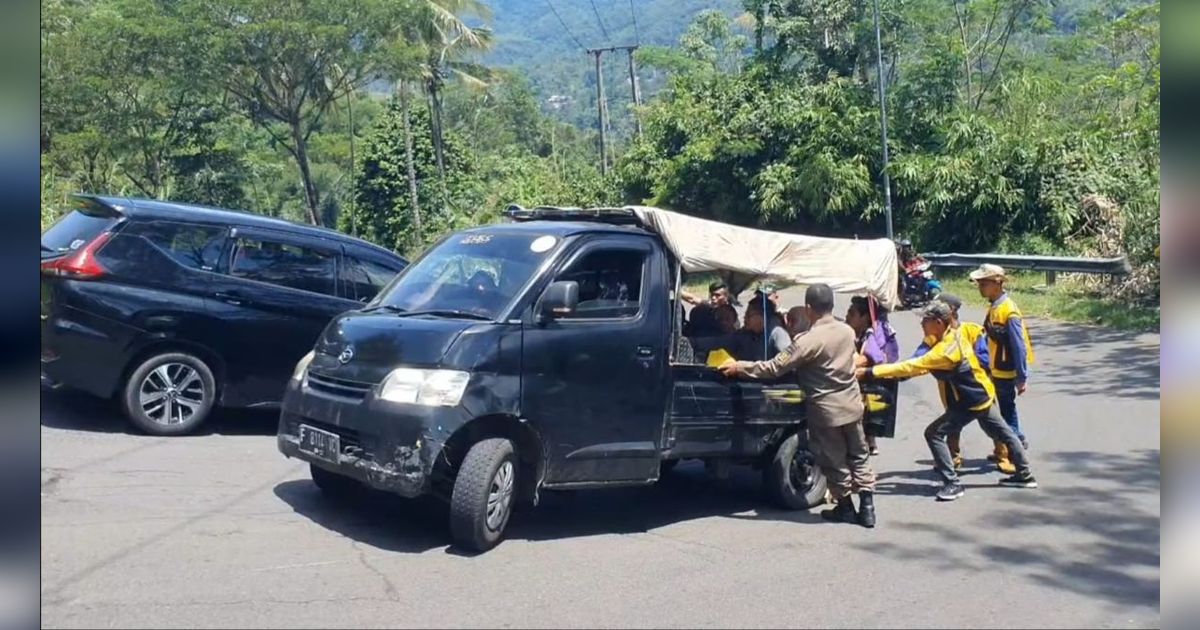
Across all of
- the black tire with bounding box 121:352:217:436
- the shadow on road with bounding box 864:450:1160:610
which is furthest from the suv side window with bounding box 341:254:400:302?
the shadow on road with bounding box 864:450:1160:610

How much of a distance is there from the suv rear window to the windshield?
3.12 m

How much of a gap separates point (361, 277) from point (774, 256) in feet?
14.1

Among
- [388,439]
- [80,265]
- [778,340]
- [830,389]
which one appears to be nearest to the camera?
[388,439]

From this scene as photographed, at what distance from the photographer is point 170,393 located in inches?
383

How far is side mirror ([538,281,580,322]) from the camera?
23.7 feet

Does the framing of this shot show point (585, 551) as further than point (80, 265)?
No

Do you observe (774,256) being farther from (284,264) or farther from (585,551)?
(284,264)

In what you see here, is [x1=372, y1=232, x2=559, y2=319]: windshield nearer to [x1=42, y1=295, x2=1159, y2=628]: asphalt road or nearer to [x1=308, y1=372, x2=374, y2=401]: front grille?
[x1=308, y1=372, x2=374, y2=401]: front grille

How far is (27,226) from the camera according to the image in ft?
13.0

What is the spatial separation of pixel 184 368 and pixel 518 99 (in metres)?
66.1

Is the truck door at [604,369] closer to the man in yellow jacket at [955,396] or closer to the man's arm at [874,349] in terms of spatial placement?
the man's arm at [874,349]

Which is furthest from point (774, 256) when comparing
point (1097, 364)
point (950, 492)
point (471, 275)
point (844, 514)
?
point (1097, 364)

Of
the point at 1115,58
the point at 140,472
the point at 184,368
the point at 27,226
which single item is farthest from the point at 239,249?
the point at 1115,58

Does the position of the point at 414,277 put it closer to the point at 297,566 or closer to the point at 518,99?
the point at 297,566
